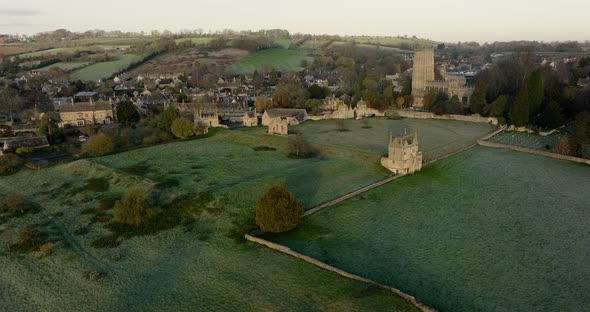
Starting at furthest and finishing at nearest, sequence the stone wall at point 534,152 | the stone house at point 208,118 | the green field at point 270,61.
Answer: the green field at point 270,61 < the stone house at point 208,118 < the stone wall at point 534,152

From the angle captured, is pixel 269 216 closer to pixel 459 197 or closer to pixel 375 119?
pixel 459 197

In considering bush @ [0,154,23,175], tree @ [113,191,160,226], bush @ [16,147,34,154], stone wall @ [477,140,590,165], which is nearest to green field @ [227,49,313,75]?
bush @ [16,147,34,154]

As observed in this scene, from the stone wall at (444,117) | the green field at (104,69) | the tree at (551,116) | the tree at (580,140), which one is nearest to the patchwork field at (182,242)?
the tree at (580,140)

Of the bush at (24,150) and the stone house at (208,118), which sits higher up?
the stone house at (208,118)

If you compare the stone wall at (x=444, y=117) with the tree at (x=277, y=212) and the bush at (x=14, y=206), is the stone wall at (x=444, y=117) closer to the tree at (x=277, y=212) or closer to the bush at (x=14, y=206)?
the tree at (x=277, y=212)

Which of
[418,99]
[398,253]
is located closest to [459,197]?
[398,253]

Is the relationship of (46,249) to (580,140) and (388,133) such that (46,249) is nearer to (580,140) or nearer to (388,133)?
(388,133)
